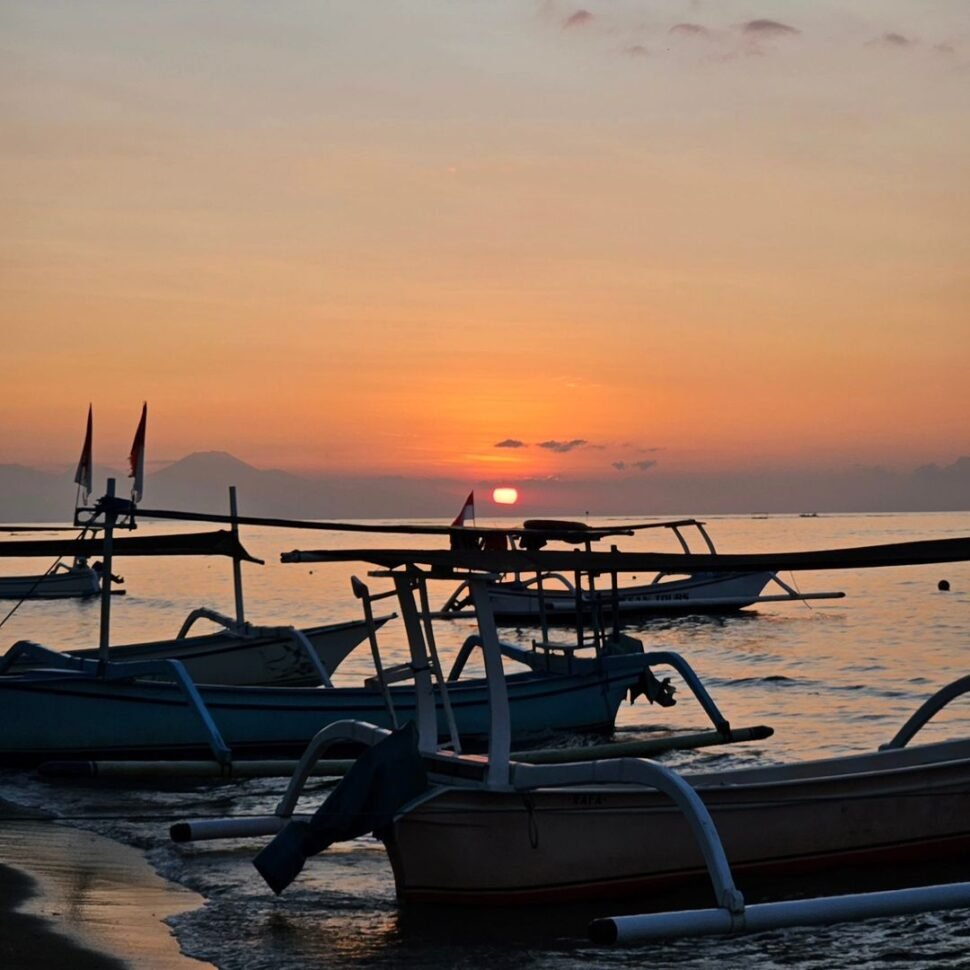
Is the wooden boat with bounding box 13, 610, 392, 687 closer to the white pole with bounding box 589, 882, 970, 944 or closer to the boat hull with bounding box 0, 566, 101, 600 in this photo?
the white pole with bounding box 589, 882, 970, 944

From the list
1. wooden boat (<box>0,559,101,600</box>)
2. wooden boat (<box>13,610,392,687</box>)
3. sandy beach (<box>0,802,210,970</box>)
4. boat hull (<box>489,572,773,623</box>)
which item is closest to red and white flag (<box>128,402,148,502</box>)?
wooden boat (<box>13,610,392,687</box>)

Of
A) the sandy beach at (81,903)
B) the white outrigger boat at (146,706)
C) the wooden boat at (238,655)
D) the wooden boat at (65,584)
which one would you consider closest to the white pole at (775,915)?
the sandy beach at (81,903)

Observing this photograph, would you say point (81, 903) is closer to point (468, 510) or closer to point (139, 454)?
point (139, 454)

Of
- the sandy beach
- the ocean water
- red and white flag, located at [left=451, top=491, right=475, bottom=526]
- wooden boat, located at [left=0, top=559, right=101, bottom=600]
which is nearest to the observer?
the sandy beach

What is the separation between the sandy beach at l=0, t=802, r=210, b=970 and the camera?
9.04 meters

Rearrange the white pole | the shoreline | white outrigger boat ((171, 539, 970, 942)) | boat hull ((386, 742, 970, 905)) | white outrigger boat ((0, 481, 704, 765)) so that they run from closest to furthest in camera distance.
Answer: the white pole, the shoreline, white outrigger boat ((171, 539, 970, 942)), boat hull ((386, 742, 970, 905)), white outrigger boat ((0, 481, 704, 765))

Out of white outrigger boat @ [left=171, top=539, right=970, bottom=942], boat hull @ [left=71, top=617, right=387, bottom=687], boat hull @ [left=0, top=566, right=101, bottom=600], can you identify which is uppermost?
boat hull @ [left=0, top=566, right=101, bottom=600]

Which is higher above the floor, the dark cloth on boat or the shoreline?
the dark cloth on boat

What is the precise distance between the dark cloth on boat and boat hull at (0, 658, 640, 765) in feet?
24.9

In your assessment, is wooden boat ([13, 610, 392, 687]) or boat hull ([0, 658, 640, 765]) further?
wooden boat ([13, 610, 392, 687])

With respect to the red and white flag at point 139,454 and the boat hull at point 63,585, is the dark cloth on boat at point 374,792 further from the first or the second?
the boat hull at point 63,585

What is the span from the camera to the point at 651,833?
1052 cm

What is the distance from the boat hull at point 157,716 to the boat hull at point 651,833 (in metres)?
7.52

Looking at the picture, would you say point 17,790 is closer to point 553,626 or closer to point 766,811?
point 766,811
